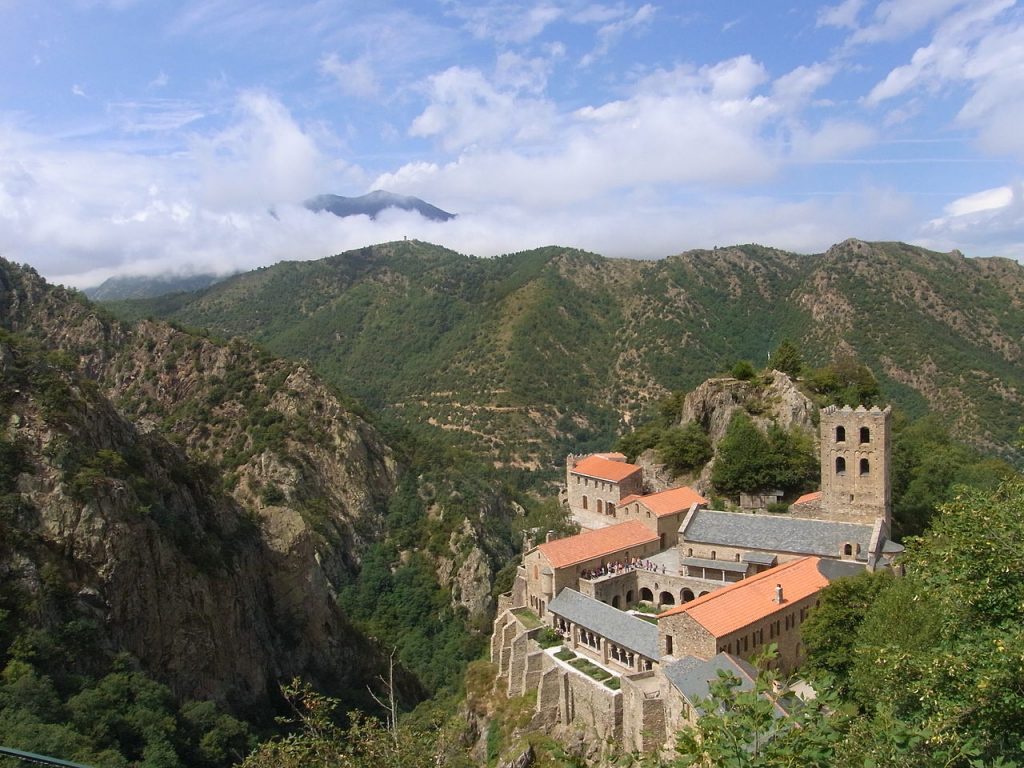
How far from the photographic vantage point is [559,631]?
126ft

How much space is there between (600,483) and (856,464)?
18.7 m

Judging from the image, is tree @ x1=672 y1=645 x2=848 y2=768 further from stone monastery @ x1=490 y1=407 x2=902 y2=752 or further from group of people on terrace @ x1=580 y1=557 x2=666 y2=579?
group of people on terrace @ x1=580 y1=557 x2=666 y2=579

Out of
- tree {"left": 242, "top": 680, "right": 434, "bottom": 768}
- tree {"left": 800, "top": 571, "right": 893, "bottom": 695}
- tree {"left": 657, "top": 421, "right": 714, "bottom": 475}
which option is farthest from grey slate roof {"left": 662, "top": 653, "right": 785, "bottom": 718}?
tree {"left": 657, "top": 421, "right": 714, "bottom": 475}

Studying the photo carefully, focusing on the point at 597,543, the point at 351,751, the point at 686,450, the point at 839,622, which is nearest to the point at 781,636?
the point at 839,622

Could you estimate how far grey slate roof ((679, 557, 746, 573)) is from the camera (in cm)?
3900

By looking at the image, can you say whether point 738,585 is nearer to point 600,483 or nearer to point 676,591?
point 676,591

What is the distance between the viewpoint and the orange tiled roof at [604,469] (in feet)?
175

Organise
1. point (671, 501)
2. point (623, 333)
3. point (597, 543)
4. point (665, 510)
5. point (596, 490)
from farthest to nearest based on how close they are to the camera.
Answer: point (623, 333)
point (596, 490)
point (671, 501)
point (665, 510)
point (597, 543)

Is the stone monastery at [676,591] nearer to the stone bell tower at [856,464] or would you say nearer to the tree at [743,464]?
the stone bell tower at [856,464]

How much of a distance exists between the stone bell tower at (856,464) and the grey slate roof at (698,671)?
15757mm

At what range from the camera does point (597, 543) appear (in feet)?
140

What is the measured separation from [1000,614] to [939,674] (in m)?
2.62

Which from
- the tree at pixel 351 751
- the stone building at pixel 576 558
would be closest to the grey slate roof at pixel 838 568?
the stone building at pixel 576 558

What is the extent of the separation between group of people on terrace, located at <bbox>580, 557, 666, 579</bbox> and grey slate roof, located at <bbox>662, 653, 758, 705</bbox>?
11.6 metres
